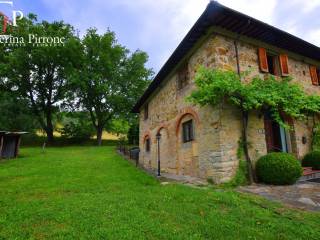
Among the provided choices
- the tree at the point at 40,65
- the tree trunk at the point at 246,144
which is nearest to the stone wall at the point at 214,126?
the tree trunk at the point at 246,144

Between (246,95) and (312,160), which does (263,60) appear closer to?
(246,95)

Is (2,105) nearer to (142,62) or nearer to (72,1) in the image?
(142,62)

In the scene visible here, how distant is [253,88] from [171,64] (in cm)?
495

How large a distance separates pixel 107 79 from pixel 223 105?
83.6 ft

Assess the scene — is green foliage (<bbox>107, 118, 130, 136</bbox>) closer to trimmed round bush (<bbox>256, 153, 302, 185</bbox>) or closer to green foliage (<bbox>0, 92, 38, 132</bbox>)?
green foliage (<bbox>0, 92, 38, 132</bbox>)

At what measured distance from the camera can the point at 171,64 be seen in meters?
11.4

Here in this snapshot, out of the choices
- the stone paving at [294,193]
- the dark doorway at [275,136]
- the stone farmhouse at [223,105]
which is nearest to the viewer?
the stone paving at [294,193]

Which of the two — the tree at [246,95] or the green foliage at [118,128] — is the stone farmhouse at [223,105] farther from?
the green foliage at [118,128]

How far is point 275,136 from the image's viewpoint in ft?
32.2

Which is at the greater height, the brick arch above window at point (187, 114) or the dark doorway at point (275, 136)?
the brick arch above window at point (187, 114)

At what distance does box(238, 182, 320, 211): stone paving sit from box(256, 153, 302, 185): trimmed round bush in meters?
0.27

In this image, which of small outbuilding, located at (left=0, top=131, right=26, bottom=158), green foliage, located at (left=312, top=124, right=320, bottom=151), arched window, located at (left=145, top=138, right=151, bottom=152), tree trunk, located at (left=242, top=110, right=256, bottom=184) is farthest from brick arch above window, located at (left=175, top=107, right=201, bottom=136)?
small outbuilding, located at (left=0, top=131, right=26, bottom=158)

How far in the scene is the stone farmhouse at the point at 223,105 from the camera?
7.96m

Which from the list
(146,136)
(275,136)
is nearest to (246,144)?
(275,136)
